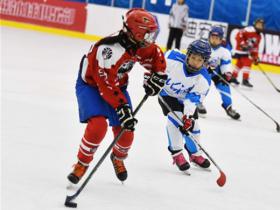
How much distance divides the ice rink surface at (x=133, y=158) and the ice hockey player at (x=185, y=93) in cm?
11

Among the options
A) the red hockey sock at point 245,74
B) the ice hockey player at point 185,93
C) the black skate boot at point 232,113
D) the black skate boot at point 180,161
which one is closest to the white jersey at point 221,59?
the black skate boot at point 232,113

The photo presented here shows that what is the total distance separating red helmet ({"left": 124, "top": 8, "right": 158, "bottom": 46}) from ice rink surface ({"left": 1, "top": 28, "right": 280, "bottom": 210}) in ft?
2.62

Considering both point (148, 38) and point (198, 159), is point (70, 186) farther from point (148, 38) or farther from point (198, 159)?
point (198, 159)

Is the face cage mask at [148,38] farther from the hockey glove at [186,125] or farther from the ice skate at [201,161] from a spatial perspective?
the ice skate at [201,161]

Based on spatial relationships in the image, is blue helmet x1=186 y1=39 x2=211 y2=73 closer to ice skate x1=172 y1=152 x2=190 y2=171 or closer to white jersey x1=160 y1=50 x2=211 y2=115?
white jersey x1=160 y1=50 x2=211 y2=115

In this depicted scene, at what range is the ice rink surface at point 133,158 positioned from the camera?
3.04m

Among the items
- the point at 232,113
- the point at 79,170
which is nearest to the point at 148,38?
the point at 79,170

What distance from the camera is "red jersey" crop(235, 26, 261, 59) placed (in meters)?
8.48

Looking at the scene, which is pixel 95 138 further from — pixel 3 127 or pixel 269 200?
pixel 3 127

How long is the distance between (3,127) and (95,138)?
1.52 m

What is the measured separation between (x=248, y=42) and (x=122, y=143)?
5721mm

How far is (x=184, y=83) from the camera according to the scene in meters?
3.84

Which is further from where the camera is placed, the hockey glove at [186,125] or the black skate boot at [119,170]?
the hockey glove at [186,125]

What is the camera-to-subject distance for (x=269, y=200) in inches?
132
